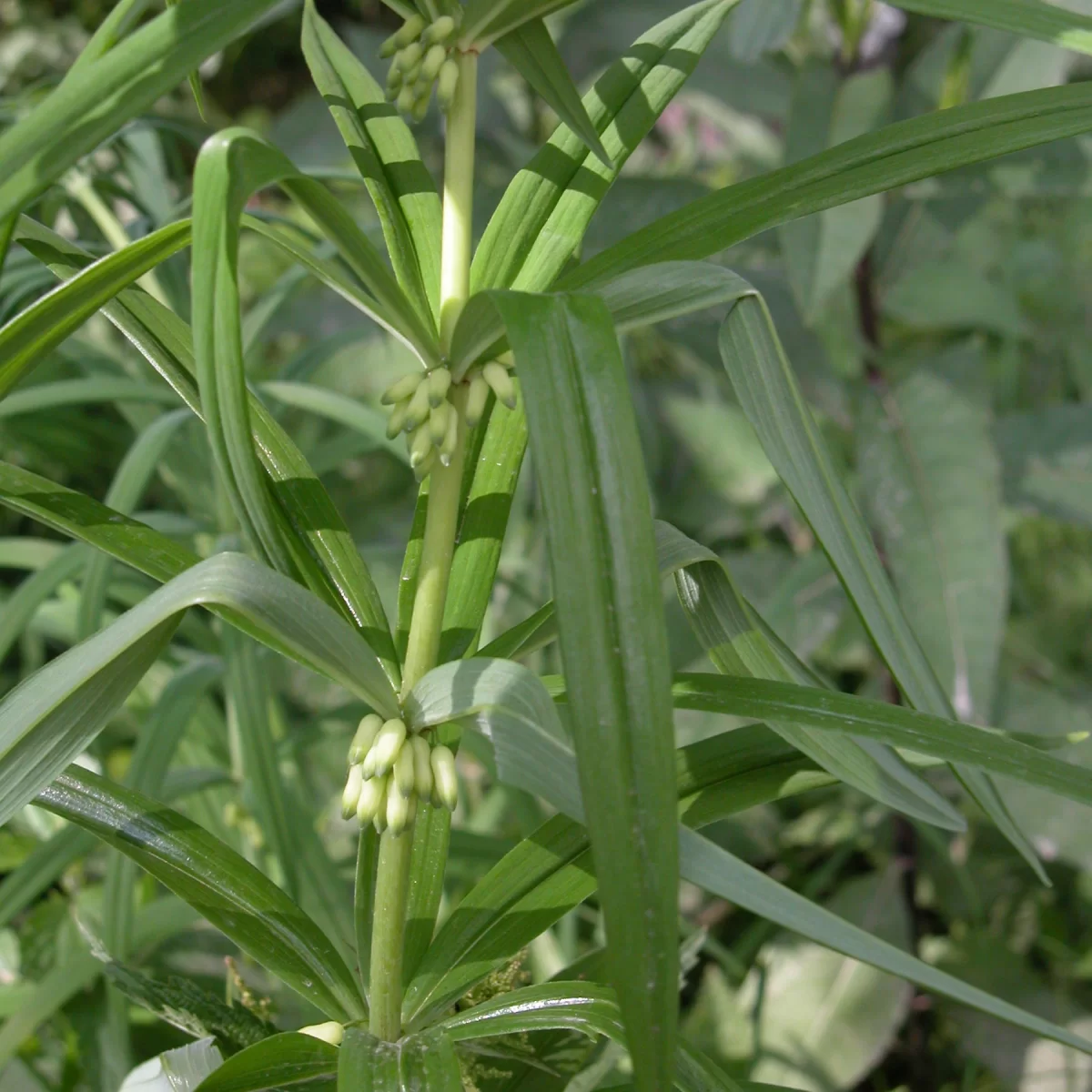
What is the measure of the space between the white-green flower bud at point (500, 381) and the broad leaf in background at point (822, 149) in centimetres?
47

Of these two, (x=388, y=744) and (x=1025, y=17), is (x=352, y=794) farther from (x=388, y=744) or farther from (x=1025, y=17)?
(x=1025, y=17)

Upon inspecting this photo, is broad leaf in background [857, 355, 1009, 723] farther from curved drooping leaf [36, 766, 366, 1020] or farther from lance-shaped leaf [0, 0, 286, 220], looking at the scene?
lance-shaped leaf [0, 0, 286, 220]

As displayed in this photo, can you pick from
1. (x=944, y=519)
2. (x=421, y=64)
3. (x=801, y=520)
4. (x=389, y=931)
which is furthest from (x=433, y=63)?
(x=944, y=519)

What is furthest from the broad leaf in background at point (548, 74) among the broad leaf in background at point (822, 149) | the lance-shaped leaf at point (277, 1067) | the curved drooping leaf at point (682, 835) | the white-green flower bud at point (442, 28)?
the broad leaf in background at point (822, 149)

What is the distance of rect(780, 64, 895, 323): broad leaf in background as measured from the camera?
0.73 metres

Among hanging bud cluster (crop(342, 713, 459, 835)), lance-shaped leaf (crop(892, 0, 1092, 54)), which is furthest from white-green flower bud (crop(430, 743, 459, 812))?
lance-shaped leaf (crop(892, 0, 1092, 54))

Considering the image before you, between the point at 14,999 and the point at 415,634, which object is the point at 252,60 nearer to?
the point at 14,999

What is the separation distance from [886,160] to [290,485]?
7.4 inches

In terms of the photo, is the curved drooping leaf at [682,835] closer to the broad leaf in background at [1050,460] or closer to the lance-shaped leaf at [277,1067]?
the lance-shaped leaf at [277,1067]

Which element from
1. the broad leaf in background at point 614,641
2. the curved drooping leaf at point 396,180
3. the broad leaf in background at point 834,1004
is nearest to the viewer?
the broad leaf in background at point 614,641

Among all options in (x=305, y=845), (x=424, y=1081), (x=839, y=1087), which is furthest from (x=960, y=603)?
(x=424, y=1081)

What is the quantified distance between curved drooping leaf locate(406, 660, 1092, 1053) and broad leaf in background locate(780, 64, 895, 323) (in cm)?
53

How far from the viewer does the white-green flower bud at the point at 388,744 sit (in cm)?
28

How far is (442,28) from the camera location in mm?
285
